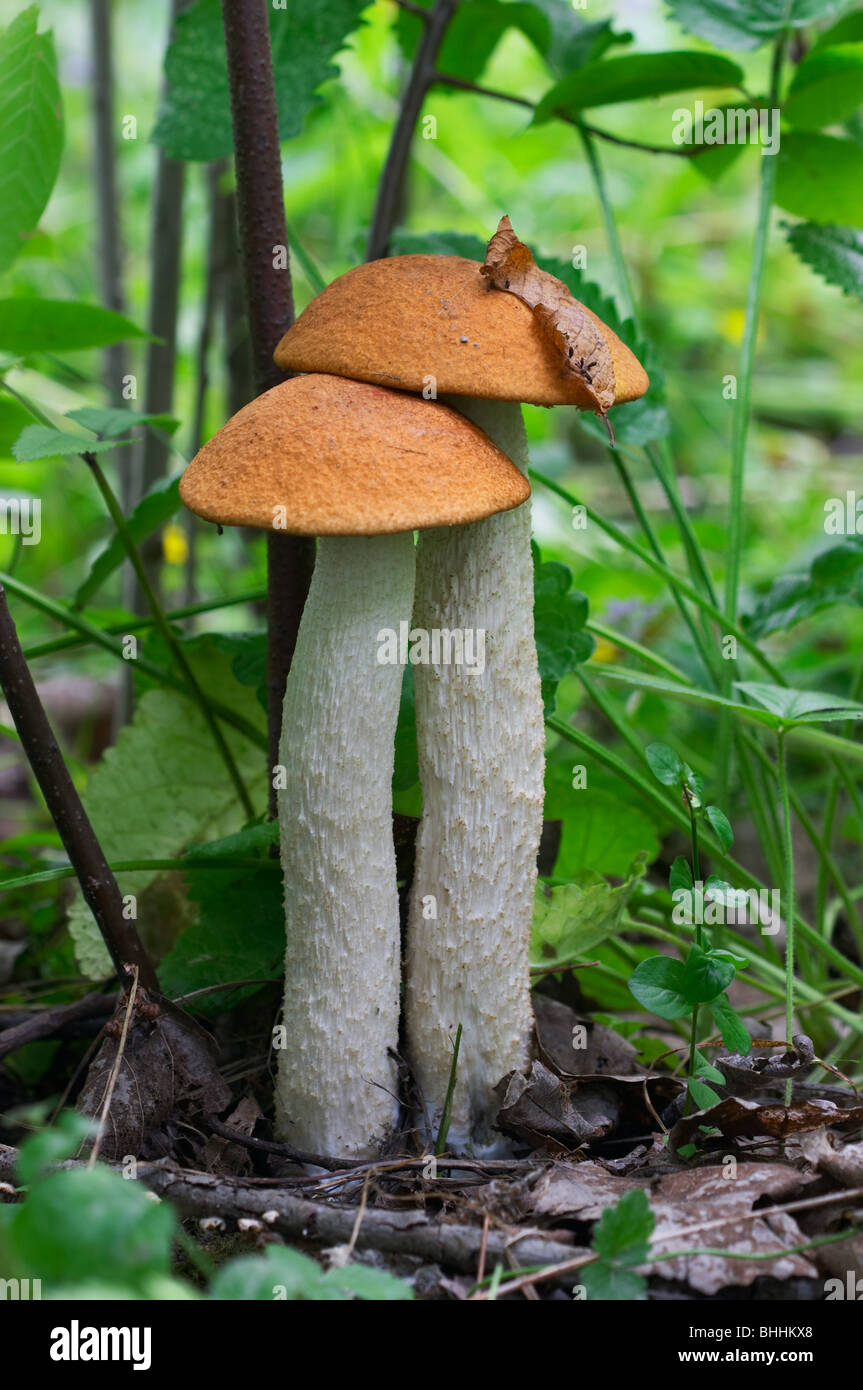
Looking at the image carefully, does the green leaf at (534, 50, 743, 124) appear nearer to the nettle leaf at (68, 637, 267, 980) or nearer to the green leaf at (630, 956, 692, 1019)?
the nettle leaf at (68, 637, 267, 980)

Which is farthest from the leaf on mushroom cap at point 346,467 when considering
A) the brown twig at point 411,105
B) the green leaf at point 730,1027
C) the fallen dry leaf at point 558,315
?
the brown twig at point 411,105

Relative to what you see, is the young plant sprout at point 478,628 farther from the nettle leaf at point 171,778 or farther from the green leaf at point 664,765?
the nettle leaf at point 171,778

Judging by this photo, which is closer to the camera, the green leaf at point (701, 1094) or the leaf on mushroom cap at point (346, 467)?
the leaf on mushroom cap at point (346, 467)

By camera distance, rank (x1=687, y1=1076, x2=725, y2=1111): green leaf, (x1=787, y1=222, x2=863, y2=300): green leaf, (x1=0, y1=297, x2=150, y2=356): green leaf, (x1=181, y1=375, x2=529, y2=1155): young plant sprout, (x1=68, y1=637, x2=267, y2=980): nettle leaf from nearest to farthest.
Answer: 1. (x1=181, y1=375, x2=529, y2=1155): young plant sprout
2. (x1=687, y1=1076, x2=725, y2=1111): green leaf
3. (x1=0, y1=297, x2=150, y2=356): green leaf
4. (x1=68, y1=637, x2=267, y2=980): nettle leaf
5. (x1=787, y1=222, x2=863, y2=300): green leaf

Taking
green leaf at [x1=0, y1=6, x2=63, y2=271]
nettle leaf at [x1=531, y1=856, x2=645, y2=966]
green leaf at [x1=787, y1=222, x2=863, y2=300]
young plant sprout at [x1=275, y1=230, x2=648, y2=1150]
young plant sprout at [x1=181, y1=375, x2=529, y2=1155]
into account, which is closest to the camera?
young plant sprout at [x1=181, y1=375, x2=529, y2=1155]

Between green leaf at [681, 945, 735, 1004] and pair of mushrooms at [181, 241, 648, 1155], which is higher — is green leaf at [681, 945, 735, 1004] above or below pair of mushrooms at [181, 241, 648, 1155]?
below

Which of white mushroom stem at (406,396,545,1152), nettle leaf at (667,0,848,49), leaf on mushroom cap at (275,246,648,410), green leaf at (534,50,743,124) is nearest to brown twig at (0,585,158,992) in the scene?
white mushroom stem at (406,396,545,1152)
